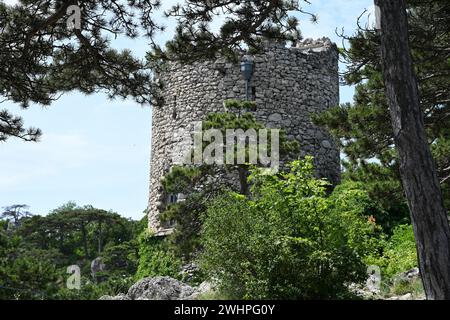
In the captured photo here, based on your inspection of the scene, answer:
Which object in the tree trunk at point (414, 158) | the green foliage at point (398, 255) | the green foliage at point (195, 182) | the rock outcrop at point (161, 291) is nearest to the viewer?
the tree trunk at point (414, 158)

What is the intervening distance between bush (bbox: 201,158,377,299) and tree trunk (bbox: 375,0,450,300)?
162cm

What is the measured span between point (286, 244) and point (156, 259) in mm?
7722

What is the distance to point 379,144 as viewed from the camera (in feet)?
26.1

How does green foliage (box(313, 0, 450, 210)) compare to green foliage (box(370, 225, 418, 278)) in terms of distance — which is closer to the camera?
green foliage (box(313, 0, 450, 210))

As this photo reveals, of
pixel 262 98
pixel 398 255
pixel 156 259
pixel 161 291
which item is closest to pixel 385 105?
pixel 398 255

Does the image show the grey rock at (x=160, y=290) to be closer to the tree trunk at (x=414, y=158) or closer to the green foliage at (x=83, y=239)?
the tree trunk at (x=414, y=158)

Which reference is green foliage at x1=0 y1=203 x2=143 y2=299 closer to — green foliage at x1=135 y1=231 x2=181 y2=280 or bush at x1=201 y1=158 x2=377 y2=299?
green foliage at x1=135 y1=231 x2=181 y2=280

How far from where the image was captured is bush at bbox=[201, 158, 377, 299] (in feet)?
21.3

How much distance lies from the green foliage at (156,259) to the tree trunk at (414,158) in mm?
8244

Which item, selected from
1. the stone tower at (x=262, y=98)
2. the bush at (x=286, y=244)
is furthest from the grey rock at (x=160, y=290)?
the stone tower at (x=262, y=98)

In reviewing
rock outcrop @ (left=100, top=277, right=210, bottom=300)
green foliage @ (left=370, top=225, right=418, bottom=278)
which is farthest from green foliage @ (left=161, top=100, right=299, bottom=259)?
green foliage @ (left=370, top=225, right=418, bottom=278)

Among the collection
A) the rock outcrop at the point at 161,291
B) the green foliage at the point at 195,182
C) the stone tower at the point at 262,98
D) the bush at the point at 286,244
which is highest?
the stone tower at the point at 262,98

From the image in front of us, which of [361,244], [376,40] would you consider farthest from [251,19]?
[361,244]

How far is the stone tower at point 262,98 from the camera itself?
14.1 metres
